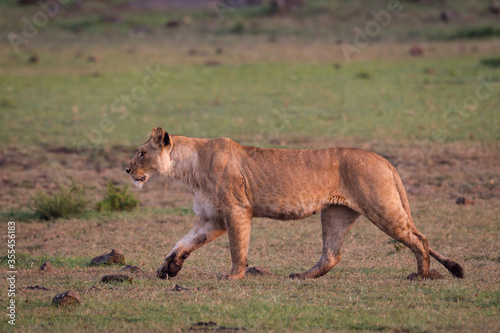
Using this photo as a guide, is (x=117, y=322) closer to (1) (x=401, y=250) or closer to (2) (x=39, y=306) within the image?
(2) (x=39, y=306)

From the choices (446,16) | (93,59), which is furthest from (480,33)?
(93,59)

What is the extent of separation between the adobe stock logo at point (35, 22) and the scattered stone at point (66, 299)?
85.2ft

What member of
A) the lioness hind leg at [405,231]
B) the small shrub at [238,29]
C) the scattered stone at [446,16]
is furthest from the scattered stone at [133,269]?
the scattered stone at [446,16]

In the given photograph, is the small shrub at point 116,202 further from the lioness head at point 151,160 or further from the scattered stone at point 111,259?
the lioness head at point 151,160

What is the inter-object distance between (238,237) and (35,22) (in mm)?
34177

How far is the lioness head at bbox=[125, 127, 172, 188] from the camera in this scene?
7.98m

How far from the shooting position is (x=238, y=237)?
25.1 ft

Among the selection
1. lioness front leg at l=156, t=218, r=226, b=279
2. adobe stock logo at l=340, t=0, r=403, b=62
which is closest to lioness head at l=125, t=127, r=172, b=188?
lioness front leg at l=156, t=218, r=226, b=279

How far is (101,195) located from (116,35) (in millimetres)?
24078

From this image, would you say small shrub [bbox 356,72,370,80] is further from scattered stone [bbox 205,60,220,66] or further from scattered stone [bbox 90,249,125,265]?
scattered stone [bbox 90,249,125,265]

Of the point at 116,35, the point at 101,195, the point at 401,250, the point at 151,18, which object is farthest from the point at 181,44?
the point at 401,250

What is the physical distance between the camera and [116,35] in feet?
120

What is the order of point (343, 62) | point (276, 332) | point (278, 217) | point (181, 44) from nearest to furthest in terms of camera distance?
point (276, 332) < point (278, 217) < point (343, 62) < point (181, 44)

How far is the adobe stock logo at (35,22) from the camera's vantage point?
3472 centimetres
